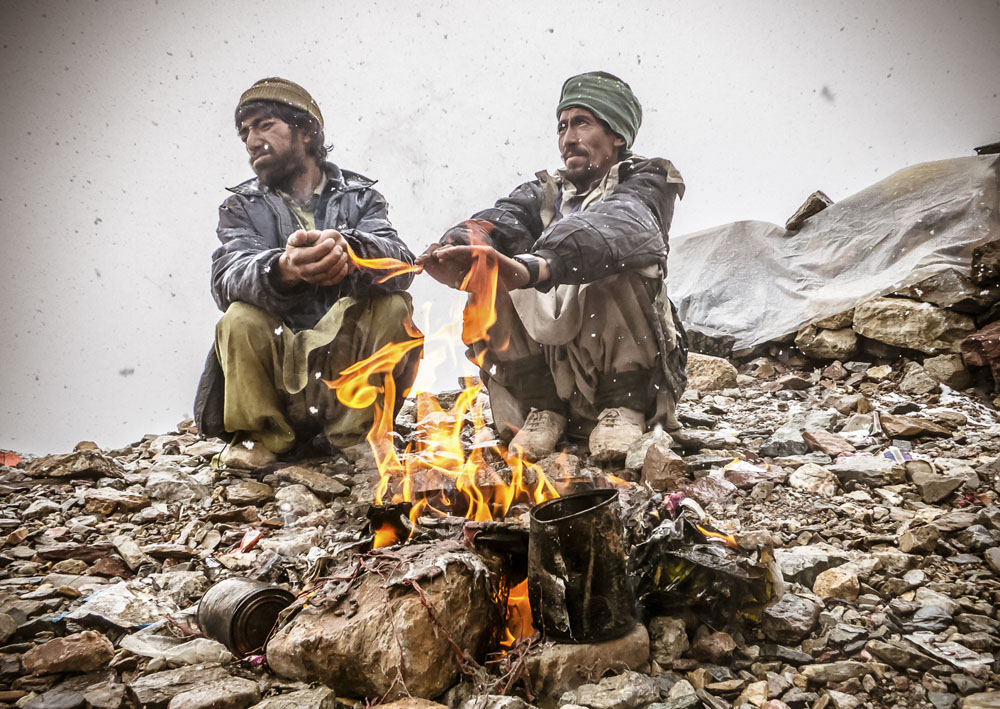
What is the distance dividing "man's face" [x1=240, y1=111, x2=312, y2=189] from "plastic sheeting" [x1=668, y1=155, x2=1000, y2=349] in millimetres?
3746

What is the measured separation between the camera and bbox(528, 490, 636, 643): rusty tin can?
1317 mm

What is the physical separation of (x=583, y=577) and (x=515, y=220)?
233 centimetres

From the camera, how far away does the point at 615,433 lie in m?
2.74

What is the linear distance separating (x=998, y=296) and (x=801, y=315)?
122cm

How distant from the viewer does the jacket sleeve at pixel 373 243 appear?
2965mm

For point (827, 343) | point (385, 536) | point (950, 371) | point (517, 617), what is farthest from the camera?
point (827, 343)

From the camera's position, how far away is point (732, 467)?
7.97ft

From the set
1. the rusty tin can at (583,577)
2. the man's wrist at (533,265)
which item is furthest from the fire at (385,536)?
the man's wrist at (533,265)

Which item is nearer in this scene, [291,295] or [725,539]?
[725,539]

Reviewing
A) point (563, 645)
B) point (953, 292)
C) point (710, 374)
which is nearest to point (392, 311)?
point (563, 645)

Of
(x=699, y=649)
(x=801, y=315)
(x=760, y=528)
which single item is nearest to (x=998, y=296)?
(x=801, y=315)

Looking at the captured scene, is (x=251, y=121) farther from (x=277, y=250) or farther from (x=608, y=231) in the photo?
(x=608, y=231)

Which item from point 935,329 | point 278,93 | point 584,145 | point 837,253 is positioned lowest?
point 935,329

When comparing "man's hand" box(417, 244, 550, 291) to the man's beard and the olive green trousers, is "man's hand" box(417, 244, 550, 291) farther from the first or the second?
the man's beard
